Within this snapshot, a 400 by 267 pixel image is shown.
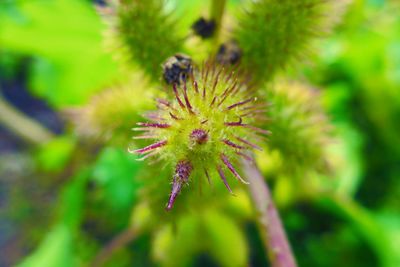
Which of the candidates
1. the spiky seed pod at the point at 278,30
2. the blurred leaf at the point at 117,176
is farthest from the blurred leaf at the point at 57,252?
the spiky seed pod at the point at 278,30

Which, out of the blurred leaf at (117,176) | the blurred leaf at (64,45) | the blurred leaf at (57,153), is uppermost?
the blurred leaf at (64,45)

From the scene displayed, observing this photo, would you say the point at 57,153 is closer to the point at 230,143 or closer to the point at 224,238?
the point at 224,238

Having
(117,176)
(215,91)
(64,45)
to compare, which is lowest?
(215,91)

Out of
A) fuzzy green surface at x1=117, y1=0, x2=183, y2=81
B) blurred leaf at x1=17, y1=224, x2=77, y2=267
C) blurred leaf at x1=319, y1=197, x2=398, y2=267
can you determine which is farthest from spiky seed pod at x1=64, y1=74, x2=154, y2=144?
blurred leaf at x1=319, y1=197, x2=398, y2=267

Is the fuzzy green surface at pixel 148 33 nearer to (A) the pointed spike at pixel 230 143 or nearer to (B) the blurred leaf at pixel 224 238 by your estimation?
(A) the pointed spike at pixel 230 143

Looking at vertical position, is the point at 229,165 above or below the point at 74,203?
below

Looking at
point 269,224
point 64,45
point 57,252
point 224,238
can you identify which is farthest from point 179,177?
point 64,45

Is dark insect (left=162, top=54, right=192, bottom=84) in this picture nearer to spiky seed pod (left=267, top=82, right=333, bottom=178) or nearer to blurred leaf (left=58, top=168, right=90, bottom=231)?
spiky seed pod (left=267, top=82, right=333, bottom=178)
